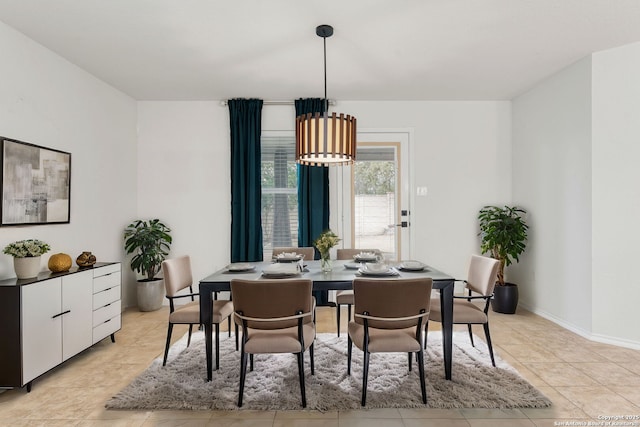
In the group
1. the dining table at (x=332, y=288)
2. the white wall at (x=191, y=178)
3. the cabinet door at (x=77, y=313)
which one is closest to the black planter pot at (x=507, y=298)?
the dining table at (x=332, y=288)

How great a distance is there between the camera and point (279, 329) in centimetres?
249

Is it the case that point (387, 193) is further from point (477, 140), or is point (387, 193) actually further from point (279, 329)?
point (279, 329)

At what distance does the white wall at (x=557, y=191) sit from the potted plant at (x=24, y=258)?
4.84 m

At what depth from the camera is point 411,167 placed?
16.9ft

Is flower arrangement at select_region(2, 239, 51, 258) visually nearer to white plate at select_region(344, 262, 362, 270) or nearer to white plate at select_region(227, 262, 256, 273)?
white plate at select_region(227, 262, 256, 273)

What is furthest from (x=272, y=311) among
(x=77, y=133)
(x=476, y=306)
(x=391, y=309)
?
(x=77, y=133)

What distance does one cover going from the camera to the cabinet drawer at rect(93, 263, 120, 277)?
335 centimetres

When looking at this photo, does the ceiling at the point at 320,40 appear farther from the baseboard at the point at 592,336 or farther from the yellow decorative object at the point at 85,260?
the baseboard at the point at 592,336

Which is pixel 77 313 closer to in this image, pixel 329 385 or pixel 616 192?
pixel 329 385

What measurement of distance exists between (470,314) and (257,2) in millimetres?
2835

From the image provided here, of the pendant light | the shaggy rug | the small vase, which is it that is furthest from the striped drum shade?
the shaggy rug

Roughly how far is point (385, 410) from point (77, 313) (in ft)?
8.41

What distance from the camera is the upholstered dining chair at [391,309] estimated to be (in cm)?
227

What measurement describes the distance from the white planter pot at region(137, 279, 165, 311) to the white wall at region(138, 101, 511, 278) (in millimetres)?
550
